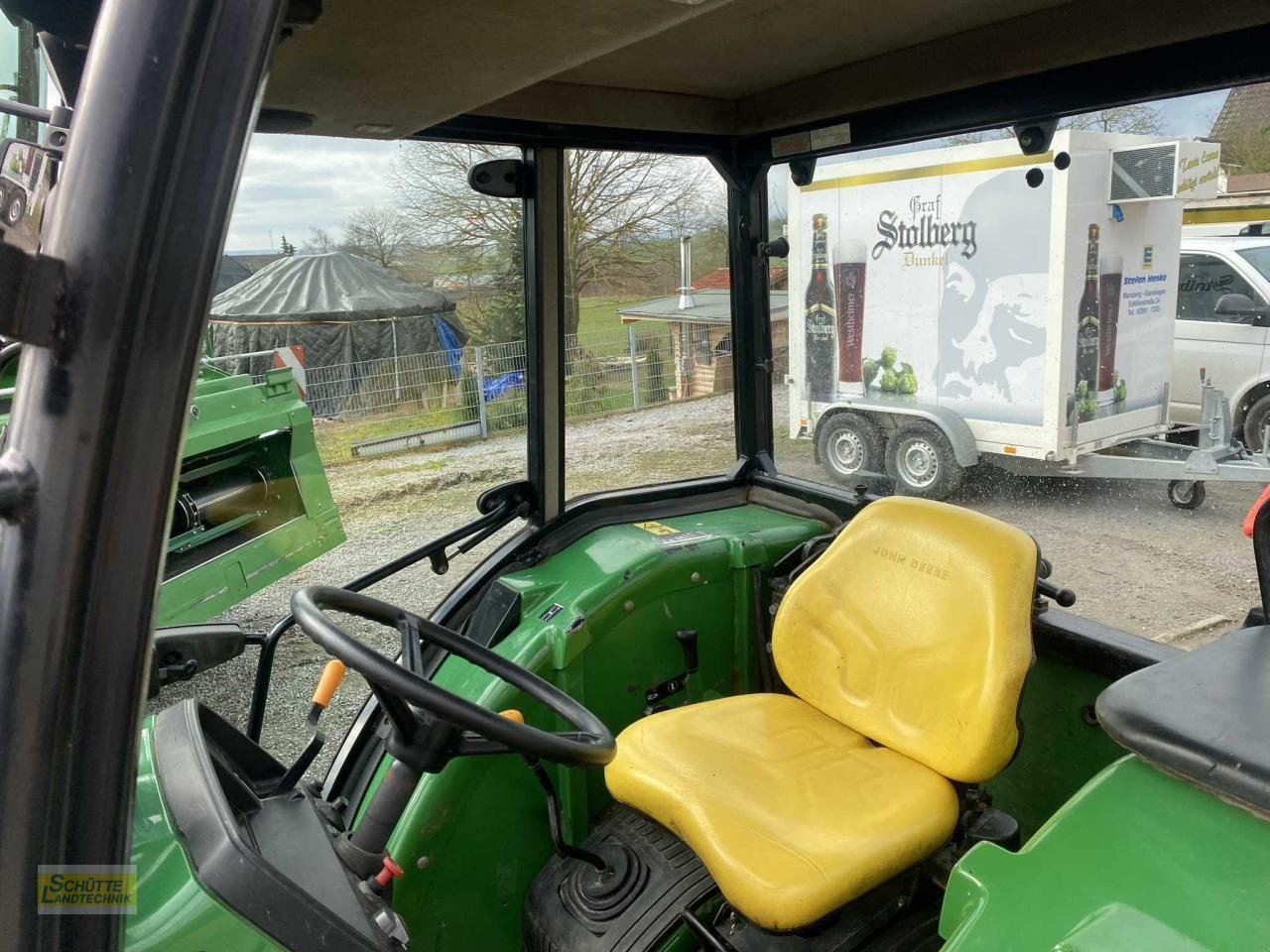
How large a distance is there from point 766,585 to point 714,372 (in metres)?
0.56

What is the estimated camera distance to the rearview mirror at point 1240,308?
140cm

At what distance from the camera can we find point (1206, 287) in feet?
4.77

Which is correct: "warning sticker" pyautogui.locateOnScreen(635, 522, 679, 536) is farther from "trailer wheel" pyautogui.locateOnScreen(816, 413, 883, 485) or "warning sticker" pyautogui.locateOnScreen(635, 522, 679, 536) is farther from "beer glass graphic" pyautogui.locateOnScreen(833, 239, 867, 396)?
"beer glass graphic" pyautogui.locateOnScreen(833, 239, 867, 396)

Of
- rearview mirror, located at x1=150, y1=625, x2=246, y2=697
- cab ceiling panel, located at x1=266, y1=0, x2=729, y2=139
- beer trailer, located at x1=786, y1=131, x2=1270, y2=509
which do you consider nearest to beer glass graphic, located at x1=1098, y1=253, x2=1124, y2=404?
beer trailer, located at x1=786, y1=131, x2=1270, y2=509

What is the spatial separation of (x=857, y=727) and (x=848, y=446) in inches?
25.4

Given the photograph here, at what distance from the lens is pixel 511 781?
75.3 inches

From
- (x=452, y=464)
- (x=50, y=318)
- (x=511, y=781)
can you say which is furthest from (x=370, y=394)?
(x=50, y=318)

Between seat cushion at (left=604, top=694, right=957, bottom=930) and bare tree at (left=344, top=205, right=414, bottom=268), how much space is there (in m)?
1.03

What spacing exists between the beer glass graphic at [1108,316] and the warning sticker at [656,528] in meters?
1.06

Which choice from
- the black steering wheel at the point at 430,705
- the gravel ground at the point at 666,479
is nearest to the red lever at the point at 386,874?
the black steering wheel at the point at 430,705

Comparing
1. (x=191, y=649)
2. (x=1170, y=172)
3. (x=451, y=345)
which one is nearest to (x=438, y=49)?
(x=451, y=345)

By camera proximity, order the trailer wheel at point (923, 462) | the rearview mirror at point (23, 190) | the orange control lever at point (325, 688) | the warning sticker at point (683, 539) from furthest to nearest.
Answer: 1. the warning sticker at point (683, 539)
2. the trailer wheel at point (923, 462)
3. the orange control lever at point (325, 688)
4. the rearview mirror at point (23, 190)

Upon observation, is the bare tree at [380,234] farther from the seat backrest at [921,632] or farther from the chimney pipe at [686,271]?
the seat backrest at [921,632]

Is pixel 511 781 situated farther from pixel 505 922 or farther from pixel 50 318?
pixel 50 318
